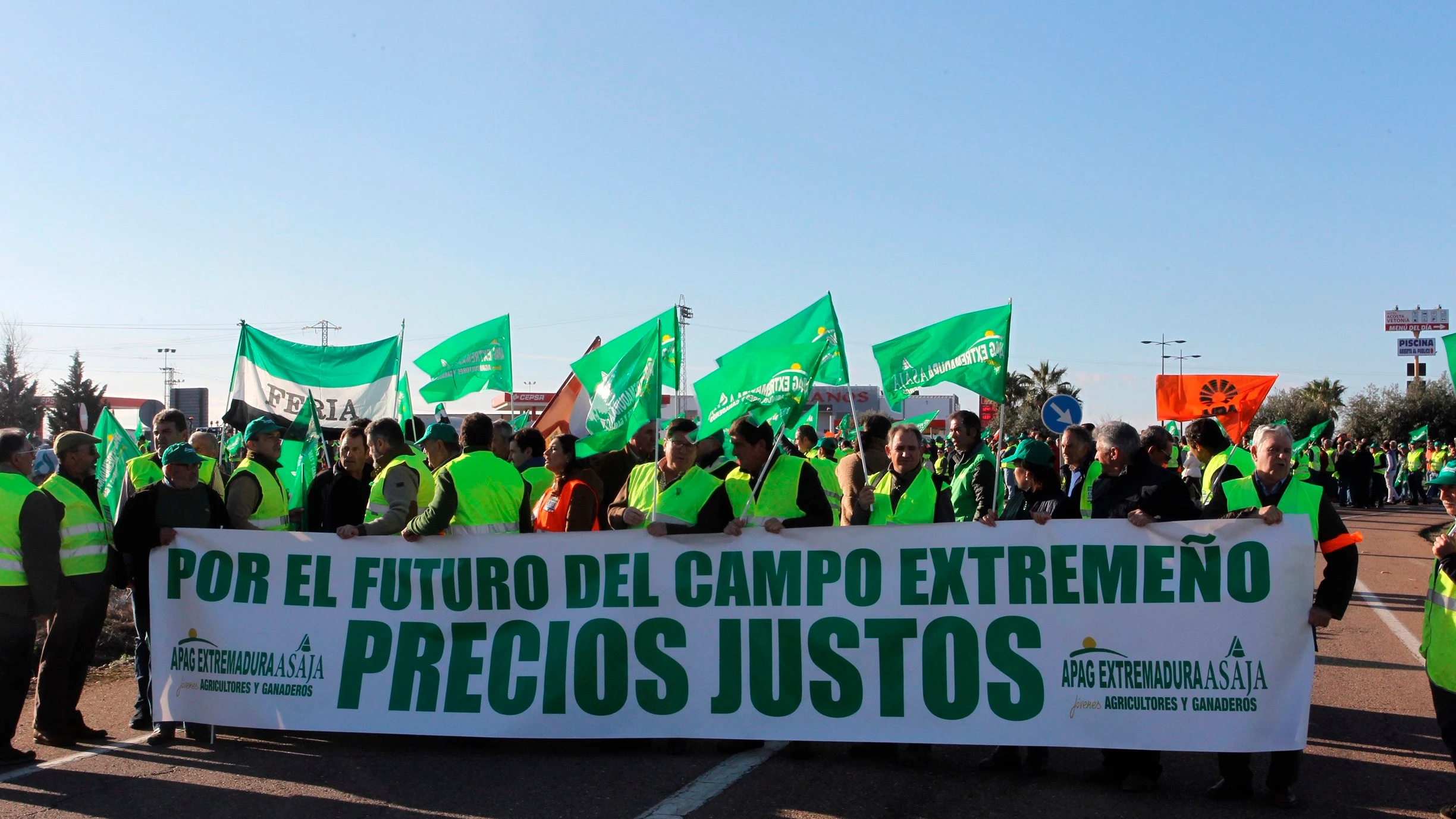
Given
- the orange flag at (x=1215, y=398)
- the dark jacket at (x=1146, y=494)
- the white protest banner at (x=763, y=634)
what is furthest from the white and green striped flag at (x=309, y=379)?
the orange flag at (x=1215, y=398)

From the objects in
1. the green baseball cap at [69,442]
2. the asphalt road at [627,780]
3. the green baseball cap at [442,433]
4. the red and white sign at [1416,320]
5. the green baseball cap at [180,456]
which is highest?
the red and white sign at [1416,320]

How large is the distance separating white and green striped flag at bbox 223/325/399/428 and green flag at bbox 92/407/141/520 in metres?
0.77

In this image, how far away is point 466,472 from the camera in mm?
6445

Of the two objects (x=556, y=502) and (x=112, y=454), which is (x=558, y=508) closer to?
(x=556, y=502)

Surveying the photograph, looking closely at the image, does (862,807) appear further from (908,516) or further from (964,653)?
(908,516)

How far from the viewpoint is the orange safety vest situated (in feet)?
22.6

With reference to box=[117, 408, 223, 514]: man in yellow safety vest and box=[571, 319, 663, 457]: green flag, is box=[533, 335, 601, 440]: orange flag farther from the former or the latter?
box=[117, 408, 223, 514]: man in yellow safety vest

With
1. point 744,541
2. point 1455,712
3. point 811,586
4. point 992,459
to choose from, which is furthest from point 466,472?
point 1455,712

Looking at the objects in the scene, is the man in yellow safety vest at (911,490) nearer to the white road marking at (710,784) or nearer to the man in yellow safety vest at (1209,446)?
the white road marking at (710,784)

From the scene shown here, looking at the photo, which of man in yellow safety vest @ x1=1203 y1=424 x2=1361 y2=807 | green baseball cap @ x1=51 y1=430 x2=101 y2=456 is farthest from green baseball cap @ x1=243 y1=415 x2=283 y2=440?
man in yellow safety vest @ x1=1203 y1=424 x2=1361 y2=807

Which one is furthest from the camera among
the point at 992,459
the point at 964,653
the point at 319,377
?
the point at 319,377

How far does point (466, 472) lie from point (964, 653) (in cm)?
301

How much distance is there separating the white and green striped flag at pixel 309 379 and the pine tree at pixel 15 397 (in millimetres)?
50835

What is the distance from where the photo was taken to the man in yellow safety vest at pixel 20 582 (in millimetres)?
5980
